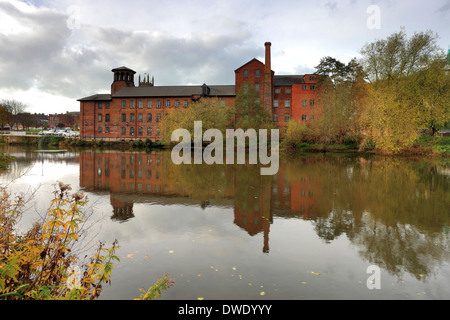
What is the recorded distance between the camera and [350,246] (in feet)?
22.0

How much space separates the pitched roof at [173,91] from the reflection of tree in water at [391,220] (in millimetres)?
45640

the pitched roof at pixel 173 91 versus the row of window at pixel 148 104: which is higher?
the pitched roof at pixel 173 91

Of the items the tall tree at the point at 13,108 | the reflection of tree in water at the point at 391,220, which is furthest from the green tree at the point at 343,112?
the tall tree at the point at 13,108

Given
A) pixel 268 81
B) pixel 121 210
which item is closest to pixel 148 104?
pixel 268 81

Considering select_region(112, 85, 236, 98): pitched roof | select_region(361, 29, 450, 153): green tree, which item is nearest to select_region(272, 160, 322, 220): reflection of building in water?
select_region(361, 29, 450, 153): green tree

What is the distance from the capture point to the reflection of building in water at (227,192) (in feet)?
31.5

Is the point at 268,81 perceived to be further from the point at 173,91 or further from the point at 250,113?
the point at 173,91

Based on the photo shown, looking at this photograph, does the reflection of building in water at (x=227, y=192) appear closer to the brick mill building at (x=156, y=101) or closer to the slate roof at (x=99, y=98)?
the brick mill building at (x=156, y=101)

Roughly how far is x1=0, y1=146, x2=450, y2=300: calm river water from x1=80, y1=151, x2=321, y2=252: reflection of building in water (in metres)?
0.06

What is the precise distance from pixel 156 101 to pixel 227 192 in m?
50.6

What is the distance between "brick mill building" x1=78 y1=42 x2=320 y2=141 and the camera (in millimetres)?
53500

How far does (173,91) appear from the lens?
60.6 m
